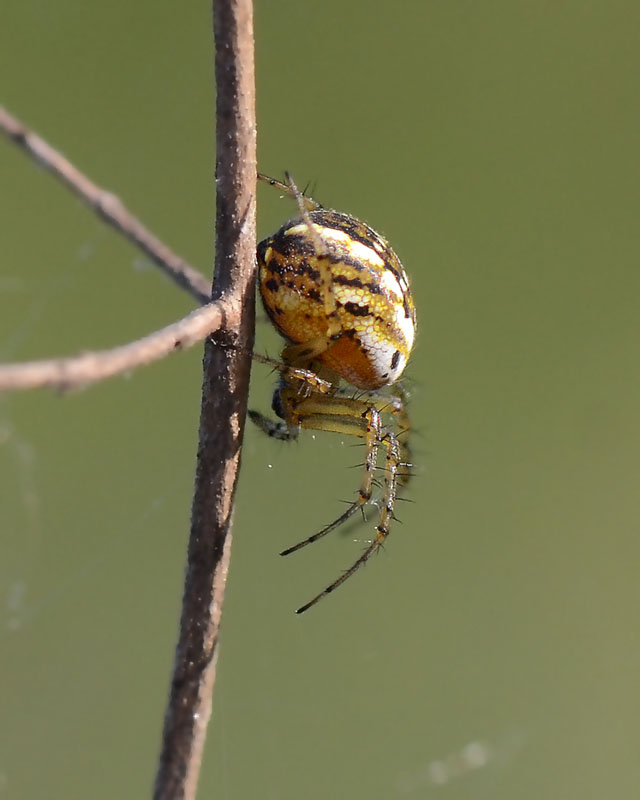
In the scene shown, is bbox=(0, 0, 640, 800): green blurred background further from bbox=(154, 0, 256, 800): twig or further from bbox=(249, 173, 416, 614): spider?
bbox=(154, 0, 256, 800): twig

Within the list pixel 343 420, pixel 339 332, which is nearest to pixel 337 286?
pixel 339 332

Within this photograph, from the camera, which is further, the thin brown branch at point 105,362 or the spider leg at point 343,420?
the spider leg at point 343,420

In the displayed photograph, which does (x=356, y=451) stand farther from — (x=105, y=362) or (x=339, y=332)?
(x=105, y=362)

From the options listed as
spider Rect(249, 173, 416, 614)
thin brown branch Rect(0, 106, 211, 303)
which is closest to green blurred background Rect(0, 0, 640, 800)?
spider Rect(249, 173, 416, 614)

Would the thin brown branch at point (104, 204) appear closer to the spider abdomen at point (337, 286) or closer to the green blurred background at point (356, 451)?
the spider abdomen at point (337, 286)

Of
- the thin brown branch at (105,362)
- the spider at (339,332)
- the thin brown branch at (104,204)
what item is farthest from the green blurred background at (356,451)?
the thin brown branch at (105,362)

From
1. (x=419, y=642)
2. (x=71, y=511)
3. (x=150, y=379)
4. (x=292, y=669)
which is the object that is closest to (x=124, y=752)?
(x=292, y=669)
